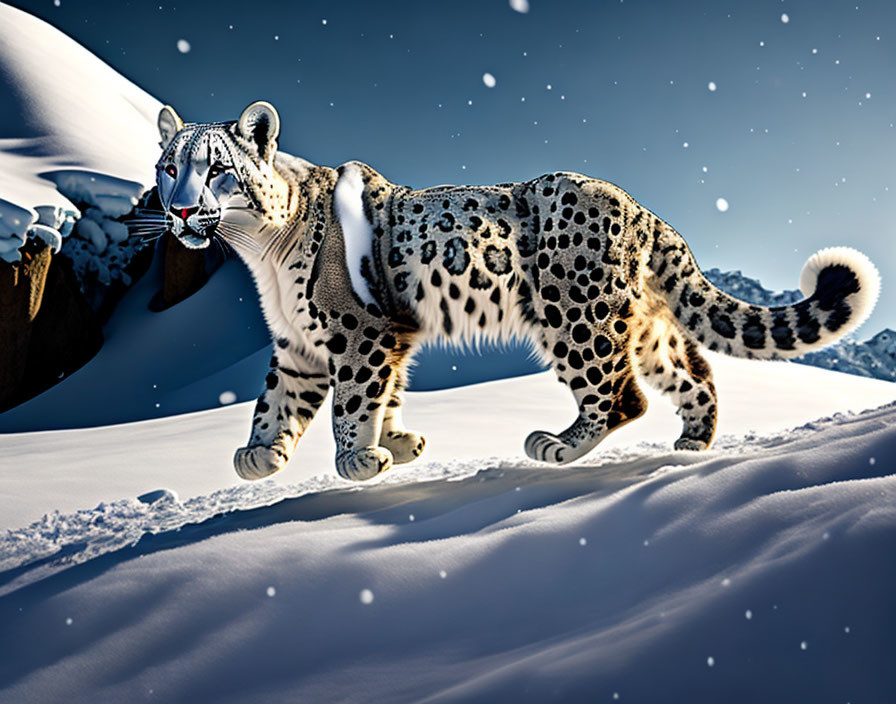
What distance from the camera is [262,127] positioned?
11.4 feet

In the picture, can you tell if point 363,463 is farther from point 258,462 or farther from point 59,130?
point 59,130

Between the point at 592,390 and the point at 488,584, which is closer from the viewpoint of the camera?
the point at 488,584

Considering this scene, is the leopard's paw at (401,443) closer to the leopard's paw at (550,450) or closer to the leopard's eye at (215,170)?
the leopard's paw at (550,450)

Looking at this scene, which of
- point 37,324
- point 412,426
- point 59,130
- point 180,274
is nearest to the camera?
point 412,426

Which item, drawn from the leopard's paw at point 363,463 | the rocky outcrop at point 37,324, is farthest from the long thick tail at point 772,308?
the rocky outcrop at point 37,324

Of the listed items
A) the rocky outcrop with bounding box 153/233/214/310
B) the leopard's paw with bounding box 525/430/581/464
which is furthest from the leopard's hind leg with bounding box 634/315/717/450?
the rocky outcrop with bounding box 153/233/214/310

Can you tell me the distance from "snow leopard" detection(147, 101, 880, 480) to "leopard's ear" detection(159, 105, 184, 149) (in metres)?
0.01

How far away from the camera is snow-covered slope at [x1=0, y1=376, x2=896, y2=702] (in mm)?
1413

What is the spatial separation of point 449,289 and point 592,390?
87 cm

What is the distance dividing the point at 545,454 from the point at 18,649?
223 centimetres

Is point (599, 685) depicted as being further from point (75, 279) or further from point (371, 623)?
point (75, 279)

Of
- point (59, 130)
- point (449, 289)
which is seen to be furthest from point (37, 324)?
point (449, 289)

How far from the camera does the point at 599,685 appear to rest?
1.38m

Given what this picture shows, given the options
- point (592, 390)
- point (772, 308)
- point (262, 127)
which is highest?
point (262, 127)
